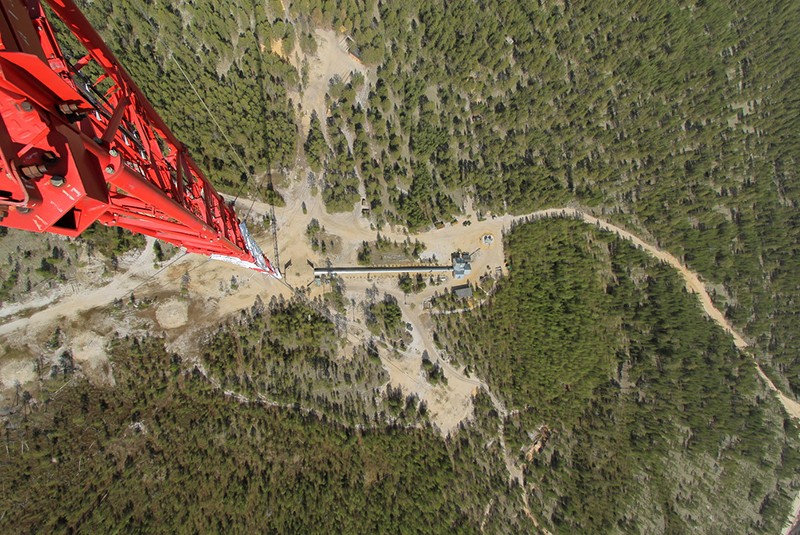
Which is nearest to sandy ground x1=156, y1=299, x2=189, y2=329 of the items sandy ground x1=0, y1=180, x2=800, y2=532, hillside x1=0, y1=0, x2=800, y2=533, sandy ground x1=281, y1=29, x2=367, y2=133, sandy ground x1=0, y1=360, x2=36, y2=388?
sandy ground x1=0, y1=180, x2=800, y2=532

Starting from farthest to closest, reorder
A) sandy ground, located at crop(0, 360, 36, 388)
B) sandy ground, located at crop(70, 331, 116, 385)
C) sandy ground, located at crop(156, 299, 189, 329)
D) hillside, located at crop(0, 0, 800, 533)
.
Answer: sandy ground, located at crop(156, 299, 189, 329) → sandy ground, located at crop(70, 331, 116, 385) → hillside, located at crop(0, 0, 800, 533) → sandy ground, located at crop(0, 360, 36, 388)

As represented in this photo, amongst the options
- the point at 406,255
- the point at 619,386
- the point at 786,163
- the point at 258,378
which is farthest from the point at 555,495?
the point at 786,163

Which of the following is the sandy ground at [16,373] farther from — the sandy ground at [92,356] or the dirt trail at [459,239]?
the dirt trail at [459,239]

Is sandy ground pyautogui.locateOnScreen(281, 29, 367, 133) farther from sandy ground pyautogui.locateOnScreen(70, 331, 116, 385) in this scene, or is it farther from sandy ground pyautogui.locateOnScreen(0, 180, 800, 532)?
sandy ground pyautogui.locateOnScreen(70, 331, 116, 385)

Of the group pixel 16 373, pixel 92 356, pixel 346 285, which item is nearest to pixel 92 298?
pixel 92 356

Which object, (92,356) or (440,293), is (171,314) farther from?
(440,293)

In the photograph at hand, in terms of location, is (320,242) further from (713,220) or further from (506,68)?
(713,220)

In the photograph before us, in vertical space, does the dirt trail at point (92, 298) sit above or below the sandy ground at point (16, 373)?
above

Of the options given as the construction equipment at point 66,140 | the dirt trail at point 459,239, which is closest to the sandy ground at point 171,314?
the dirt trail at point 459,239

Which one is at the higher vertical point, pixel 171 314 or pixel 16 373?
pixel 171 314
